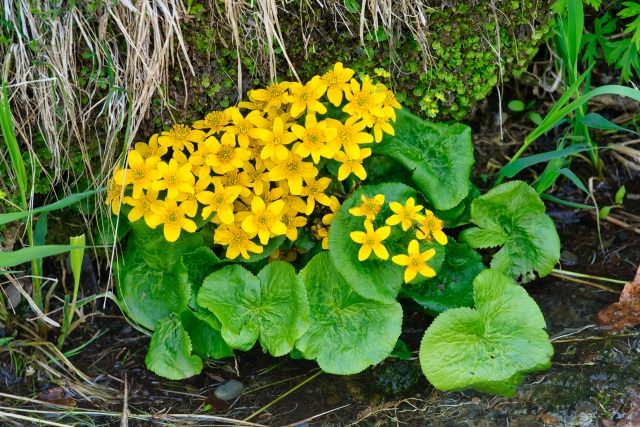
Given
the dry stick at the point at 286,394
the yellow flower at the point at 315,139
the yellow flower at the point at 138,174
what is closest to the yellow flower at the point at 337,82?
the yellow flower at the point at 315,139

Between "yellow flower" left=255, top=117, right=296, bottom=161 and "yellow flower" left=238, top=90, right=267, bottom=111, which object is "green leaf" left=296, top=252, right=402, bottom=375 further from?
"yellow flower" left=238, top=90, right=267, bottom=111

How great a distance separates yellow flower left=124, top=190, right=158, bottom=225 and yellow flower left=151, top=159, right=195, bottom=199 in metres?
0.08

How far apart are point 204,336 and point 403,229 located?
88 centimetres

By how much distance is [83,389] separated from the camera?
2.51 metres

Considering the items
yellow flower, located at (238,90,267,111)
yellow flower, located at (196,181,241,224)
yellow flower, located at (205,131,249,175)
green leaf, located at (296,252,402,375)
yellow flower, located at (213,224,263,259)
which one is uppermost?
yellow flower, located at (238,90,267,111)

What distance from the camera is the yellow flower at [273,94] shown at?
7.68 feet

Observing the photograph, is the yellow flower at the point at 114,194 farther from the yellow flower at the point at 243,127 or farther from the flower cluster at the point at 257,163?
the yellow flower at the point at 243,127

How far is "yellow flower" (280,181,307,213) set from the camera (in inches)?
92.2

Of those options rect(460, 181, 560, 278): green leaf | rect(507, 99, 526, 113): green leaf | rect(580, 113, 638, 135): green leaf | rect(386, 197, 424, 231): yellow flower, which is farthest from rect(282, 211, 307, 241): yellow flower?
rect(507, 99, 526, 113): green leaf

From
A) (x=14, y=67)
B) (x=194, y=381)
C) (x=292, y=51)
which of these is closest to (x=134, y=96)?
(x=14, y=67)

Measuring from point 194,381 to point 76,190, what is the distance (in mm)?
920

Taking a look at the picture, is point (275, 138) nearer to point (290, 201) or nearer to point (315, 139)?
point (315, 139)

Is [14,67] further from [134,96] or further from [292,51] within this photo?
[292,51]

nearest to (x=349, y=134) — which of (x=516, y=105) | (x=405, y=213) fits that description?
(x=405, y=213)
